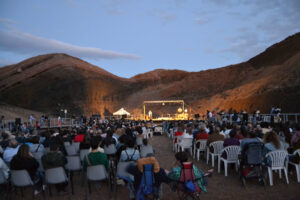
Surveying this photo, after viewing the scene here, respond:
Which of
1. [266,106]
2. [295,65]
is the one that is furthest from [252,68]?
[266,106]

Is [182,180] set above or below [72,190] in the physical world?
above

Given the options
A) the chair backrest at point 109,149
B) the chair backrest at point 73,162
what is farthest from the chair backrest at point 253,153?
the chair backrest at point 73,162

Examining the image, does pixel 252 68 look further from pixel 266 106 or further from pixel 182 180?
pixel 182 180

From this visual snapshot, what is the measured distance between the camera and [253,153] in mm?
6168

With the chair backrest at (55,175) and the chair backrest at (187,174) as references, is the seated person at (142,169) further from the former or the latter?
the chair backrest at (55,175)

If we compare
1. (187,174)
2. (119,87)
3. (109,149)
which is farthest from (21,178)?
(119,87)

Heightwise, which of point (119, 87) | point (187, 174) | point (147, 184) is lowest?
point (147, 184)

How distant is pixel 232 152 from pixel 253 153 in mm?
994

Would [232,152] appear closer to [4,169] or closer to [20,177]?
[20,177]

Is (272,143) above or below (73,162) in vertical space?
above

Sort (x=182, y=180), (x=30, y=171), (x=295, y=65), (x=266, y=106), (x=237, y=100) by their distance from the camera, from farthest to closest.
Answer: (x=237, y=100) < (x=295, y=65) < (x=266, y=106) < (x=30, y=171) < (x=182, y=180)

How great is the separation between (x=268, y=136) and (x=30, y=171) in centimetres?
534

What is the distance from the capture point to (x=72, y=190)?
20.3 feet

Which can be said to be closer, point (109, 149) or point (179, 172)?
point (179, 172)
